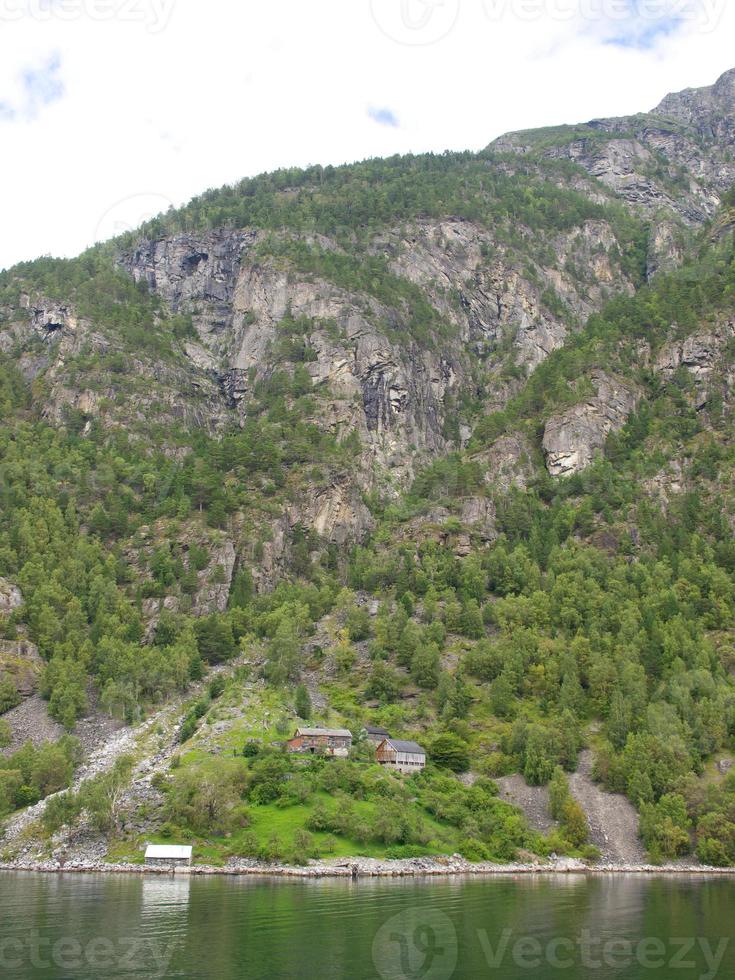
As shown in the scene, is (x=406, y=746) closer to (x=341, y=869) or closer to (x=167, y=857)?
(x=341, y=869)

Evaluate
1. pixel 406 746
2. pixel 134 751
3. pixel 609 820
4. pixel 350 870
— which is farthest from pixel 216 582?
pixel 350 870

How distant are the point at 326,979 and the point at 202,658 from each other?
11993 cm

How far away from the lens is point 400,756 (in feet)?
421

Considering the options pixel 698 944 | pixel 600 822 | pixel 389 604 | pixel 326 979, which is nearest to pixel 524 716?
pixel 600 822

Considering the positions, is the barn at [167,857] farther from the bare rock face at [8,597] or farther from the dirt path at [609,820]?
the bare rock face at [8,597]

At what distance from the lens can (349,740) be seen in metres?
130

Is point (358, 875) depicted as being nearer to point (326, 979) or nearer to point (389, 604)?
point (326, 979)

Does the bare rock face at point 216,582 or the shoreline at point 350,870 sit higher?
the bare rock face at point 216,582

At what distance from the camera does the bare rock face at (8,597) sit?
159 m

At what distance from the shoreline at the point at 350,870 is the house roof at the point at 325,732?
29.8 m

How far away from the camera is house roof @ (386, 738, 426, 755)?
12888 cm

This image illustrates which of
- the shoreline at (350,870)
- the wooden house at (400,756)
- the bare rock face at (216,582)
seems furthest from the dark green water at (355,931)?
the bare rock face at (216,582)

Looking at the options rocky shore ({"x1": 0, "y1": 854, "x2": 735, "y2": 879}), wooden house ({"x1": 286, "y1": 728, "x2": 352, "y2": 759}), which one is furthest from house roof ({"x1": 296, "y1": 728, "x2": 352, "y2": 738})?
rocky shore ({"x1": 0, "y1": 854, "x2": 735, "y2": 879})

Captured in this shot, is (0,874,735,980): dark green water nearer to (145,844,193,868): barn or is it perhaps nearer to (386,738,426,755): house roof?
(145,844,193,868): barn
